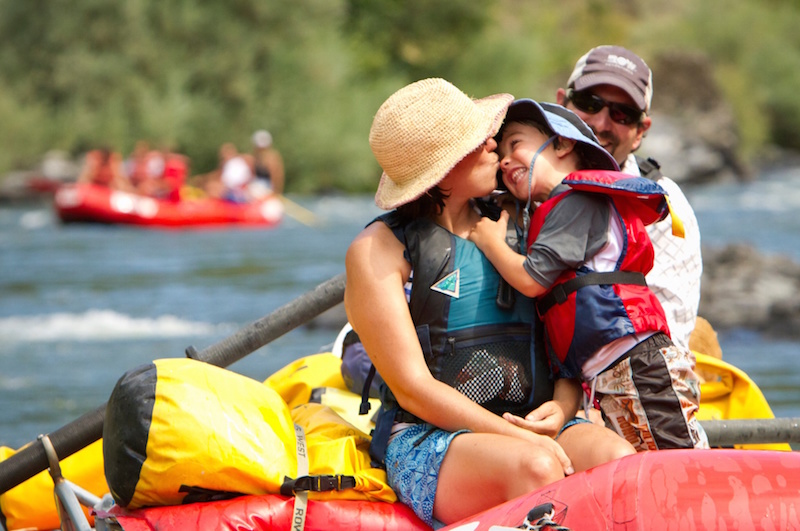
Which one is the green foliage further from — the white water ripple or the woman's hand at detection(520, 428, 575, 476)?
the woman's hand at detection(520, 428, 575, 476)

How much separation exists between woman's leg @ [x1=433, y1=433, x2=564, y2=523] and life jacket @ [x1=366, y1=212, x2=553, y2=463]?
0.16 m

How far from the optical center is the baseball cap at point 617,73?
3.36m

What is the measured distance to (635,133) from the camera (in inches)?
135

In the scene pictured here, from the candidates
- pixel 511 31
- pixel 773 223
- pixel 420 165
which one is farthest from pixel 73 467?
pixel 511 31

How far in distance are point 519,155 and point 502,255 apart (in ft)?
0.94

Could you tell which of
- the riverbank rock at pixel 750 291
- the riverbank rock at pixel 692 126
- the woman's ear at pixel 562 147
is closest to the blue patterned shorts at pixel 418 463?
the woman's ear at pixel 562 147

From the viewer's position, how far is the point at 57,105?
2495 cm

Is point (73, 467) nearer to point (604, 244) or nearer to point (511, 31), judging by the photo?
point (604, 244)

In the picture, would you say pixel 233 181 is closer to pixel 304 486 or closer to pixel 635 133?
pixel 635 133

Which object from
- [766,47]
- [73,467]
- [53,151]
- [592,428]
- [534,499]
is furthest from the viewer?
[766,47]

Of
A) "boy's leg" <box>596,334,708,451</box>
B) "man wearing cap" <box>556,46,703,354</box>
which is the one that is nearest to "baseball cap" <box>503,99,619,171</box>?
"boy's leg" <box>596,334,708,451</box>

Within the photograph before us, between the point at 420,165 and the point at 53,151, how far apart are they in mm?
23184

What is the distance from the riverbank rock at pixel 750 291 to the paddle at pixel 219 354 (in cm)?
695

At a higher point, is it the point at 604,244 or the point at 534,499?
the point at 604,244
